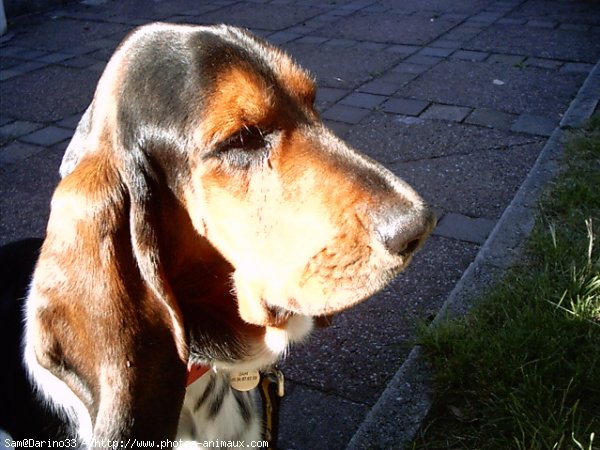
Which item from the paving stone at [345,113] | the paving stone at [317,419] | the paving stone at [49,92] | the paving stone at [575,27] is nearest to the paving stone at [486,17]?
the paving stone at [575,27]

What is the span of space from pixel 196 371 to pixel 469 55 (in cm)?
629

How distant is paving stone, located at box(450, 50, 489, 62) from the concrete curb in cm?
197

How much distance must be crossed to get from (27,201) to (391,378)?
10.1 ft

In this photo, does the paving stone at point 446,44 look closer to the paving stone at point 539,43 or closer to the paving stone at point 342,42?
the paving stone at point 539,43

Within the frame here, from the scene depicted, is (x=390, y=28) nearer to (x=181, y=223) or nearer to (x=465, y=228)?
(x=465, y=228)

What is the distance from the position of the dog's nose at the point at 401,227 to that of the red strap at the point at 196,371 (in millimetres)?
830

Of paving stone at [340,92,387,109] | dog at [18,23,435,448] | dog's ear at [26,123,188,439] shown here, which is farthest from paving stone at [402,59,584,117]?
dog's ear at [26,123,188,439]

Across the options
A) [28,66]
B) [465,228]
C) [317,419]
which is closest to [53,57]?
[28,66]

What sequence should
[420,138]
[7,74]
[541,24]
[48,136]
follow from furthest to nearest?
[541,24] → [7,74] → [48,136] → [420,138]

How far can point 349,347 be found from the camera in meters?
3.62

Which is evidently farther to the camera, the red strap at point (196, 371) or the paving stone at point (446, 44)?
the paving stone at point (446, 44)

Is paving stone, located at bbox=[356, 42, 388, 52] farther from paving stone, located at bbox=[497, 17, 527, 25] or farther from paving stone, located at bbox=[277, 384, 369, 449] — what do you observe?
paving stone, located at bbox=[277, 384, 369, 449]

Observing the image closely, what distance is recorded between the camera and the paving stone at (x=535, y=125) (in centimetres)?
582

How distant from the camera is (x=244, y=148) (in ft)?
6.54
